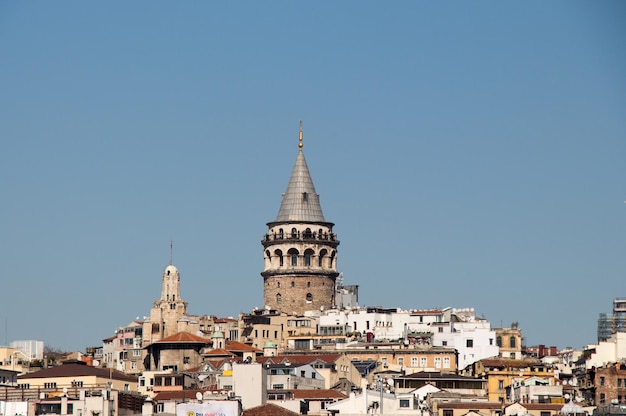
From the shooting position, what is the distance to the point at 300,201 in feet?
545

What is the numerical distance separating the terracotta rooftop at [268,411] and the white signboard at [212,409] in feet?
Result: 6.32

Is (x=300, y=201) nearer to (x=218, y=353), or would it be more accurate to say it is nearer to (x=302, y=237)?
(x=302, y=237)

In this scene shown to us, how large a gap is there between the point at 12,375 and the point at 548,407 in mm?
37928

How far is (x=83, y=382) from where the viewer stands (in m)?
126

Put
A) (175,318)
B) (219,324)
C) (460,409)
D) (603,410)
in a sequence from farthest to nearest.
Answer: (219,324) → (175,318) → (460,409) → (603,410)

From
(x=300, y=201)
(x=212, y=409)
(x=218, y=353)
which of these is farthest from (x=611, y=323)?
(x=212, y=409)

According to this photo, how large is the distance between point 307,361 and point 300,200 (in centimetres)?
3265

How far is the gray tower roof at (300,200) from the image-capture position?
165 metres

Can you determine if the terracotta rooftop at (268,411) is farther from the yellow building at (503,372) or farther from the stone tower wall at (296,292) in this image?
the stone tower wall at (296,292)

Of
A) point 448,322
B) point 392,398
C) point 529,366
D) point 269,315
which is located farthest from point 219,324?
point 392,398

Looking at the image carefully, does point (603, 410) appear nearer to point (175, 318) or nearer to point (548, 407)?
A: point (548, 407)

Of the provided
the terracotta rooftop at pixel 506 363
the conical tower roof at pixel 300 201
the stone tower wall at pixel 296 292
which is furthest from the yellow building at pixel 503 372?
the conical tower roof at pixel 300 201

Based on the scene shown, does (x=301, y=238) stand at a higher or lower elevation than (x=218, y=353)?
higher

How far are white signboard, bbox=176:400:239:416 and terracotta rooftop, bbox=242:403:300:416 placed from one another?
1926mm
